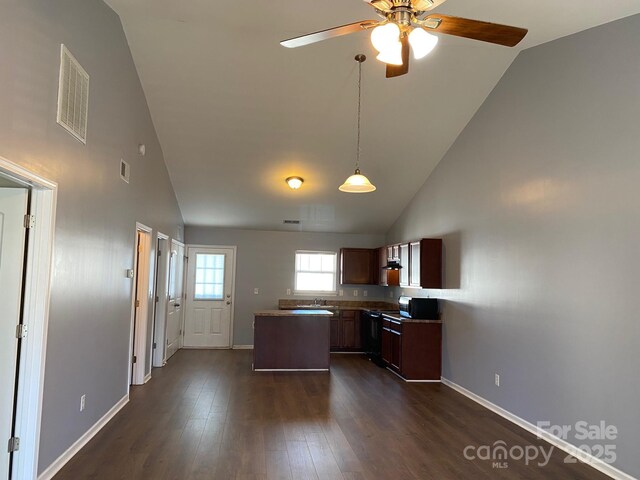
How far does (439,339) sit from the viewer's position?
5.86m

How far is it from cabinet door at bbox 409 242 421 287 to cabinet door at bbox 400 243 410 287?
0.15m

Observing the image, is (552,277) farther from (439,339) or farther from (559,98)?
(439,339)

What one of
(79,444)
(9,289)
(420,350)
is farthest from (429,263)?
(9,289)

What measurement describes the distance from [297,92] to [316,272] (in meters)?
4.35

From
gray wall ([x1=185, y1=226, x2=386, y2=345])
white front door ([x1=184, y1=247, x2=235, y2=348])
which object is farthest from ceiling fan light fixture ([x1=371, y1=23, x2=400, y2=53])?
white front door ([x1=184, y1=247, x2=235, y2=348])

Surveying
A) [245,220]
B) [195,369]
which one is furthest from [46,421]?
[245,220]

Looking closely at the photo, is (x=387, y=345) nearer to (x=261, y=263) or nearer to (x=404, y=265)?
(x=404, y=265)

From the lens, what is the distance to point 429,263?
5898 mm

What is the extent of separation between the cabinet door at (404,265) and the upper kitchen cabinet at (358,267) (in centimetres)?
157

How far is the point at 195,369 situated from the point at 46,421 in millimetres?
3463

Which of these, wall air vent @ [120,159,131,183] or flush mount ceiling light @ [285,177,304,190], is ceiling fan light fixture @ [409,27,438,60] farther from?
flush mount ceiling light @ [285,177,304,190]

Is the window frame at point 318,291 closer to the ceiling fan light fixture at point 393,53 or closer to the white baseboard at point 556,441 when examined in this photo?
the white baseboard at point 556,441

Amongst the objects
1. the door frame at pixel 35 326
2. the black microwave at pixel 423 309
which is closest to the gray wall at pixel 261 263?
the black microwave at pixel 423 309

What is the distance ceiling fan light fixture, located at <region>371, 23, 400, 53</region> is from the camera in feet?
6.85
